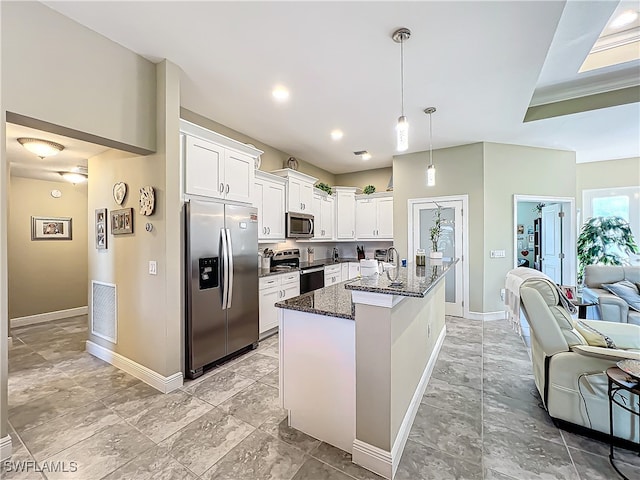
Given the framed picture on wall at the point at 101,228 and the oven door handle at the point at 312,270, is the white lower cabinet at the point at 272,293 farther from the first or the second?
the framed picture on wall at the point at 101,228

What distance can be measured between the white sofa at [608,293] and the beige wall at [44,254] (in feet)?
27.5

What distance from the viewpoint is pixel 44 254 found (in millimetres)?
5098

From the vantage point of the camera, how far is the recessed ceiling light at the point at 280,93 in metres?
3.05

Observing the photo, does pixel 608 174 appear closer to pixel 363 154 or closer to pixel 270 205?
pixel 363 154

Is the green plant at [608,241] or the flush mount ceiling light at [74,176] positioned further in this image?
the green plant at [608,241]

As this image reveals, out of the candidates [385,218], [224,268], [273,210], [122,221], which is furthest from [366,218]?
[122,221]

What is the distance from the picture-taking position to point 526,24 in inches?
85.6

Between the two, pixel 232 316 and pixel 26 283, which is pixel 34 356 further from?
pixel 232 316

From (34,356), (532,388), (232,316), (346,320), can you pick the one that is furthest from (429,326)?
(34,356)

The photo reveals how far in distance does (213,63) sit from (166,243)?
1.70m

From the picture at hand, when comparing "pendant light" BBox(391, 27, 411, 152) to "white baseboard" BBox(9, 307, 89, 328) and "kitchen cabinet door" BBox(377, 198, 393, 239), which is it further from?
"white baseboard" BBox(9, 307, 89, 328)

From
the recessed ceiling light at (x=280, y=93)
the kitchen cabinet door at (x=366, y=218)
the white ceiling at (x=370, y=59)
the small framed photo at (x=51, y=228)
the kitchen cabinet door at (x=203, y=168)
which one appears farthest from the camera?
the kitchen cabinet door at (x=366, y=218)

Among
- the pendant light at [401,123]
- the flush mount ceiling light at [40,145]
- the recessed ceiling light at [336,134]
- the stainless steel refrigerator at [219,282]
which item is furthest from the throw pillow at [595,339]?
the flush mount ceiling light at [40,145]

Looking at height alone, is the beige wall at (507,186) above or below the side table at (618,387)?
above
